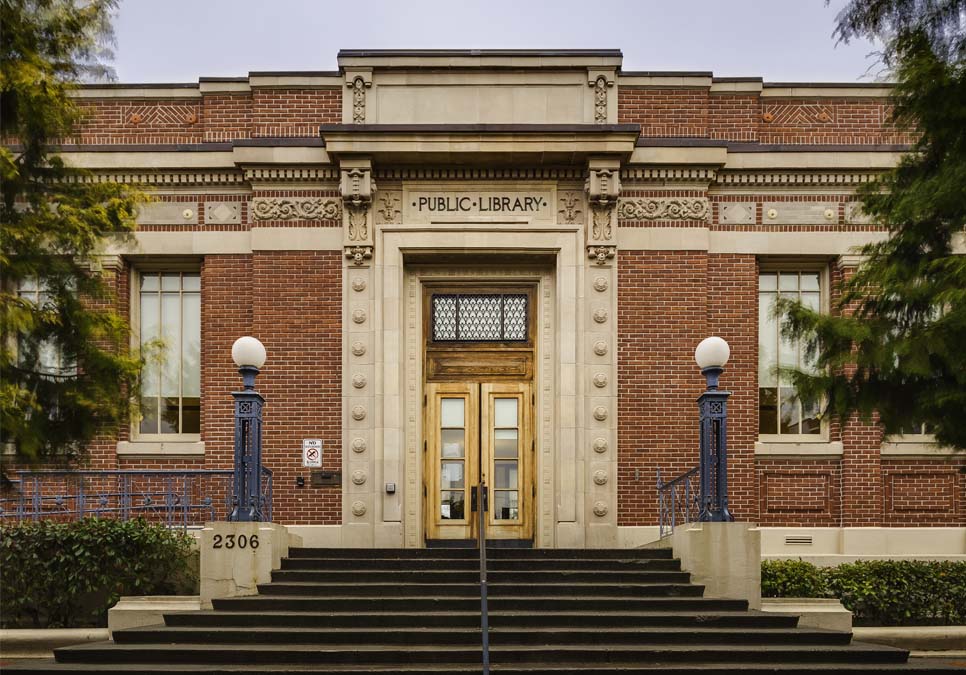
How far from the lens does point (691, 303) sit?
16750 mm

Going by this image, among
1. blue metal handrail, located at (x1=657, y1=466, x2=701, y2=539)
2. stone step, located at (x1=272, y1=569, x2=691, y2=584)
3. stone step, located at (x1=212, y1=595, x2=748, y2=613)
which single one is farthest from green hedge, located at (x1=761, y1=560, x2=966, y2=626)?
stone step, located at (x1=212, y1=595, x2=748, y2=613)

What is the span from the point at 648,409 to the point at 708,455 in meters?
3.28

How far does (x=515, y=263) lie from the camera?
1716 cm

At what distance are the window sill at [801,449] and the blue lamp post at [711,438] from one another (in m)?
3.48

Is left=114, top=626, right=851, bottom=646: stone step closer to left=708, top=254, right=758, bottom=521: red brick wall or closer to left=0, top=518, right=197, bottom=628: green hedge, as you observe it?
left=0, top=518, right=197, bottom=628: green hedge

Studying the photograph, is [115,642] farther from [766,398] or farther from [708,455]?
[766,398]

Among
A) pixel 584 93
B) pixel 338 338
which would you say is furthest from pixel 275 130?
pixel 584 93

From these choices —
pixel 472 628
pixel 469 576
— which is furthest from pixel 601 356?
pixel 472 628

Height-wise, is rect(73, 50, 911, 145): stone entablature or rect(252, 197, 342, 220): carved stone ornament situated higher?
rect(73, 50, 911, 145): stone entablature

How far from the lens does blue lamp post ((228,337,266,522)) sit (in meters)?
13.2

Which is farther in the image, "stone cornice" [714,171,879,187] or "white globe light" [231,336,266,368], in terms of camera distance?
"stone cornice" [714,171,879,187]

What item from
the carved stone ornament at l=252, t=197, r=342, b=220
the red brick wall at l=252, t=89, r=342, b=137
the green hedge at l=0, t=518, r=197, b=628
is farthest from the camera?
the red brick wall at l=252, t=89, r=342, b=137

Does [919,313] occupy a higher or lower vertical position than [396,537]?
higher

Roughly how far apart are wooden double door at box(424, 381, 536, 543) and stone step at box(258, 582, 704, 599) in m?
3.94
